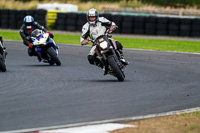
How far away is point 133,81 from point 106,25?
1542 millimetres

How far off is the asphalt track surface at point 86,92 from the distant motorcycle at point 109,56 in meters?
0.24

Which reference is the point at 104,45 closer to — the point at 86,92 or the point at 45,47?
the point at 86,92

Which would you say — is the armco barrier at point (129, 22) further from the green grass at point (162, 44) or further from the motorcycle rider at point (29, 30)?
the motorcycle rider at point (29, 30)

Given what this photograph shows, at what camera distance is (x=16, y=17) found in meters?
30.3

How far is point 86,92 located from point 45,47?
5443 millimetres

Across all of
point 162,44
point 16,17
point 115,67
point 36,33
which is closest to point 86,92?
point 115,67

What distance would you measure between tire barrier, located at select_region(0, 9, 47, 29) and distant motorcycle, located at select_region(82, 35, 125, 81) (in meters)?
19.7

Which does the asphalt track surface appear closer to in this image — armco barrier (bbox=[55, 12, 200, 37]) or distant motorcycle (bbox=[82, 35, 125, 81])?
distant motorcycle (bbox=[82, 35, 125, 81])

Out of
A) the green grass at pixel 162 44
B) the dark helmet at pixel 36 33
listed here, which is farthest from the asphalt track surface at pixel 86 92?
the green grass at pixel 162 44

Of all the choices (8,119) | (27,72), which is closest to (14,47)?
(27,72)

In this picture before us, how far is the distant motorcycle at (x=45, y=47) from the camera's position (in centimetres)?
1388

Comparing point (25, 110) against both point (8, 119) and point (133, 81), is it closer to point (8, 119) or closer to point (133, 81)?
point (8, 119)

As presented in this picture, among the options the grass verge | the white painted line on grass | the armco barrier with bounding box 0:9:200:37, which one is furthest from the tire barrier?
the white painted line on grass

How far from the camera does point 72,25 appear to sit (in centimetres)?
2936
